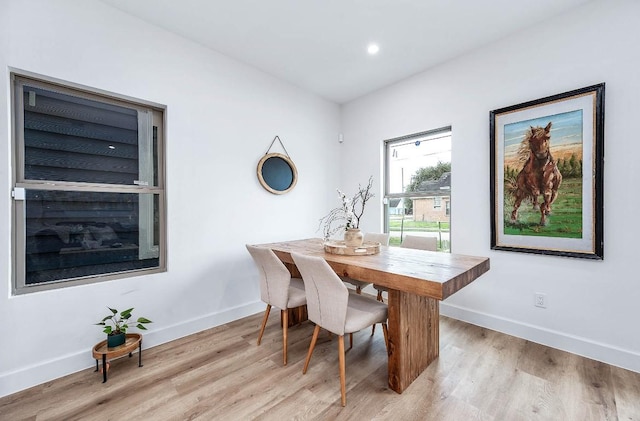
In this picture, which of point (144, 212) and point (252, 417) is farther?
point (144, 212)

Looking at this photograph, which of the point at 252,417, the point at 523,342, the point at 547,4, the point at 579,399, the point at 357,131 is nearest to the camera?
the point at 252,417

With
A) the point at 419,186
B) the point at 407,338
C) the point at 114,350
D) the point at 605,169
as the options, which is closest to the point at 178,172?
the point at 114,350

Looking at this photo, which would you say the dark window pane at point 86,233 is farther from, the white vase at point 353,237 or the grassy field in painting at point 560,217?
the grassy field in painting at point 560,217

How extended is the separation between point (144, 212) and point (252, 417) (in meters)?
1.87

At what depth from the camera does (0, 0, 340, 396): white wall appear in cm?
181

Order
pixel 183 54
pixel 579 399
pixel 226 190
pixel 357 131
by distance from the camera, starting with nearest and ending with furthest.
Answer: pixel 579 399
pixel 183 54
pixel 226 190
pixel 357 131

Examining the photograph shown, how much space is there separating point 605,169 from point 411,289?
1.88 metres

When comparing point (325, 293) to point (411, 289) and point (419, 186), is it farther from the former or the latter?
point (419, 186)

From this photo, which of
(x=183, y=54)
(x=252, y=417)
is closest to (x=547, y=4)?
(x=183, y=54)

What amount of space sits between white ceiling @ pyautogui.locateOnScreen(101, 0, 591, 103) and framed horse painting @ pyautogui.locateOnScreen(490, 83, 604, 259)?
752mm

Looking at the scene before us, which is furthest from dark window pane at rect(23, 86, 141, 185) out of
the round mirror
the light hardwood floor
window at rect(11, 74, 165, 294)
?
the light hardwood floor

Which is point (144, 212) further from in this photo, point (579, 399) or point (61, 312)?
point (579, 399)

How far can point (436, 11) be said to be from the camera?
2207mm

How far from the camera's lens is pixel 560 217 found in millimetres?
2244
